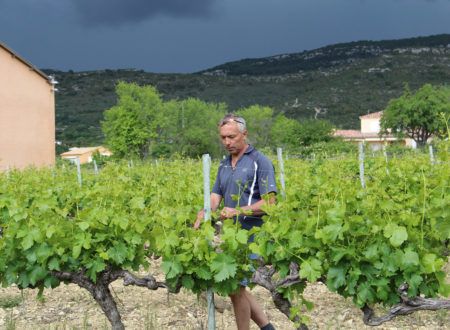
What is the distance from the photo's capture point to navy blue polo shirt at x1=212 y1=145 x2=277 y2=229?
4.10 metres

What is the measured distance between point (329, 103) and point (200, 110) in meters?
16.6

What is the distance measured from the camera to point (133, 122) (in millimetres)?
55250

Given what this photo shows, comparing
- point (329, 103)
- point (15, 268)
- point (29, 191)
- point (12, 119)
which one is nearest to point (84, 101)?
point (329, 103)

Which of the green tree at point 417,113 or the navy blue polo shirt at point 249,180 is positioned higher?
the green tree at point 417,113

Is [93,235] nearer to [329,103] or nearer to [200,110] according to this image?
[200,110]

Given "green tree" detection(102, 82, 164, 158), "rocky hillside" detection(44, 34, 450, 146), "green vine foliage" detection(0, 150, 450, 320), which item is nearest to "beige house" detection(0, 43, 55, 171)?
"green tree" detection(102, 82, 164, 158)

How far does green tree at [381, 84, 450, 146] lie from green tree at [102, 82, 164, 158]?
1982 cm

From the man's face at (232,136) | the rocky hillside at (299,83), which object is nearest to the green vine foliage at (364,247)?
the man's face at (232,136)

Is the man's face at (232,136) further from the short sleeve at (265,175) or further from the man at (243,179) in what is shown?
the short sleeve at (265,175)

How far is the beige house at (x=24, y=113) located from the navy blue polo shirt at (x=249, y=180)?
2404 centimetres

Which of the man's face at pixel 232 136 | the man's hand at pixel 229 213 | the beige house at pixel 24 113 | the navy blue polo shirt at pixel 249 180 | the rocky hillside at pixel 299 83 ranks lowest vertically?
the man's hand at pixel 229 213

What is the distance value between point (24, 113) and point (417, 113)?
32.9m

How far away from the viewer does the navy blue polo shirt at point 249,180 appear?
4098mm

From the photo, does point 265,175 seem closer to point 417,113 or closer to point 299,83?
point 417,113
